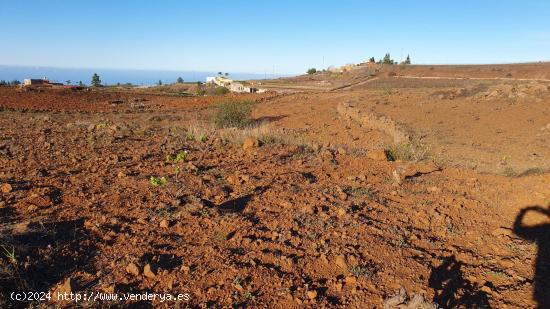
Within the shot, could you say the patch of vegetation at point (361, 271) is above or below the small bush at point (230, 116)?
below

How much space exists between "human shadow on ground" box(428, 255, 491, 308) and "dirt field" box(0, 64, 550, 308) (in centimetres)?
2

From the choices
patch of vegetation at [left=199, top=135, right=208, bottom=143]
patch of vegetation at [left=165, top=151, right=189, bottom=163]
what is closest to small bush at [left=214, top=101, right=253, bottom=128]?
patch of vegetation at [left=199, top=135, right=208, bottom=143]

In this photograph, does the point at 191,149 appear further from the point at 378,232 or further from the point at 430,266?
the point at 430,266

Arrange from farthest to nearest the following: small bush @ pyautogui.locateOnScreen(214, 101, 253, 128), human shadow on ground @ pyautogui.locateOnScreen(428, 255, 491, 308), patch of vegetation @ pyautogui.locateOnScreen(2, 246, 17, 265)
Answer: small bush @ pyautogui.locateOnScreen(214, 101, 253, 128) → human shadow on ground @ pyautogui.locateOnScreen(428, 255, 491, 308) → patch of vegetation @ pyautogui.locateOnScreen(2, 246, 17, 265)

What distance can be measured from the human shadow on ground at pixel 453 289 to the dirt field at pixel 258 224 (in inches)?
0.6

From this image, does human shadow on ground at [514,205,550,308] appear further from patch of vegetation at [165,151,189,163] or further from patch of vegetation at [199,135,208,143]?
patch of vegetation at [199,135,208,143]

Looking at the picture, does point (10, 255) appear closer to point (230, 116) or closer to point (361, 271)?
point (361, 271)

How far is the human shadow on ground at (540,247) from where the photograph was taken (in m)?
3.39

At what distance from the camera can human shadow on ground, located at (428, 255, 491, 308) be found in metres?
3.21

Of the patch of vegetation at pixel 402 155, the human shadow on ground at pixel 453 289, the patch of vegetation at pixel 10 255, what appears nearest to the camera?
the patch of vegetation at pixel 10 255

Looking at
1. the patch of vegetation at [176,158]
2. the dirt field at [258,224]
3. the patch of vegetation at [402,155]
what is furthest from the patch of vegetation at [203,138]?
the patch of vegetation at [402,155]

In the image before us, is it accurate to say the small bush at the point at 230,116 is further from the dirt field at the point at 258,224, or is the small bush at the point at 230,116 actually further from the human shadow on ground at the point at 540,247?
the human shadow on ground at the point at 540,247

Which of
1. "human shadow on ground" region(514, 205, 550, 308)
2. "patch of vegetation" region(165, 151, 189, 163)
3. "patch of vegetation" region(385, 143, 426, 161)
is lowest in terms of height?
"human shadow on ground" region(514, 205, 550, 308)

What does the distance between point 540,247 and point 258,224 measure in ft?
9.85
